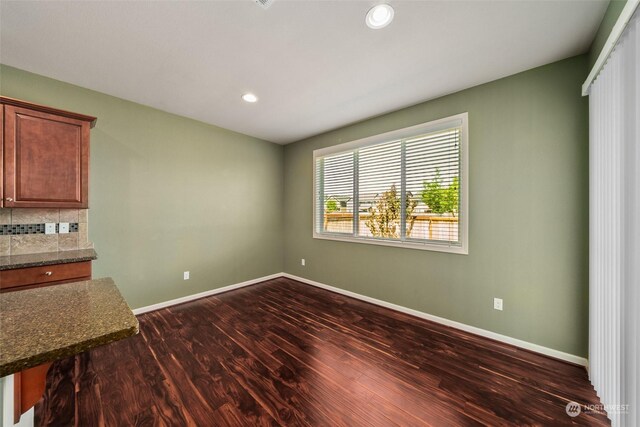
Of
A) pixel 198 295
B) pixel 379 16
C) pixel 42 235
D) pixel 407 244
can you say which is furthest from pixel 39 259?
pixel 407 244

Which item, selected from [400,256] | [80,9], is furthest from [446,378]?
[80,9]

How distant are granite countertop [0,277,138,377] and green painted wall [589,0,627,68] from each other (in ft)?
9.64

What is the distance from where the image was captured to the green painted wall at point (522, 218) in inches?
83.3

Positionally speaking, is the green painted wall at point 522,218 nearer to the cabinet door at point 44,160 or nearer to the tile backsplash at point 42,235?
the cabinet door at point 44,160

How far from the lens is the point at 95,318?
874mm

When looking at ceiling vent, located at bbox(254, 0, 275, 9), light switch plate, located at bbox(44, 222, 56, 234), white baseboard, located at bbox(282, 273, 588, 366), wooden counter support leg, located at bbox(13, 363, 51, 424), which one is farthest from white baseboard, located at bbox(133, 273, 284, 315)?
ceiling vent, located at bbox(254, 0, 275, 9)

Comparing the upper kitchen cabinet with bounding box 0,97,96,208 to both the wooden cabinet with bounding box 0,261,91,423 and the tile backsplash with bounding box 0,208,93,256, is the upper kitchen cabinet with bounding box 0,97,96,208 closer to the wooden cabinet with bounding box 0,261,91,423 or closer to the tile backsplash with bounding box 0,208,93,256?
the tile backsplash with bounding box 0,208,93,256

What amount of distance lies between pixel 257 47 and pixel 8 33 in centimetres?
190

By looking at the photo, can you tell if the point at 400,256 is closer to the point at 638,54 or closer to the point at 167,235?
the point at 638,54

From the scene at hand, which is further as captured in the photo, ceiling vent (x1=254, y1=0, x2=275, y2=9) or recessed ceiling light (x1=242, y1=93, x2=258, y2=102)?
recessed ceiling light (x1=242, y1=93, x2=258, y2=102)

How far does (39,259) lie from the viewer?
2066 mm

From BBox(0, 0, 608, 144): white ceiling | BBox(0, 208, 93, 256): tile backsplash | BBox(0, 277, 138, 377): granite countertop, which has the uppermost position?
BBox(0, 0, 608, 144): white ceiling

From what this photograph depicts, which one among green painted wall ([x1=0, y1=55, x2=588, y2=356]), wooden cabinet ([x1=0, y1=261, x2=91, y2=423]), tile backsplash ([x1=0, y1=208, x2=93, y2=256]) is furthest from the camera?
tile backsplash ([x1=0, y1=208, x2=93, y2=256])

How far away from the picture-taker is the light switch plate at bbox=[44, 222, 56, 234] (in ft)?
7.98
